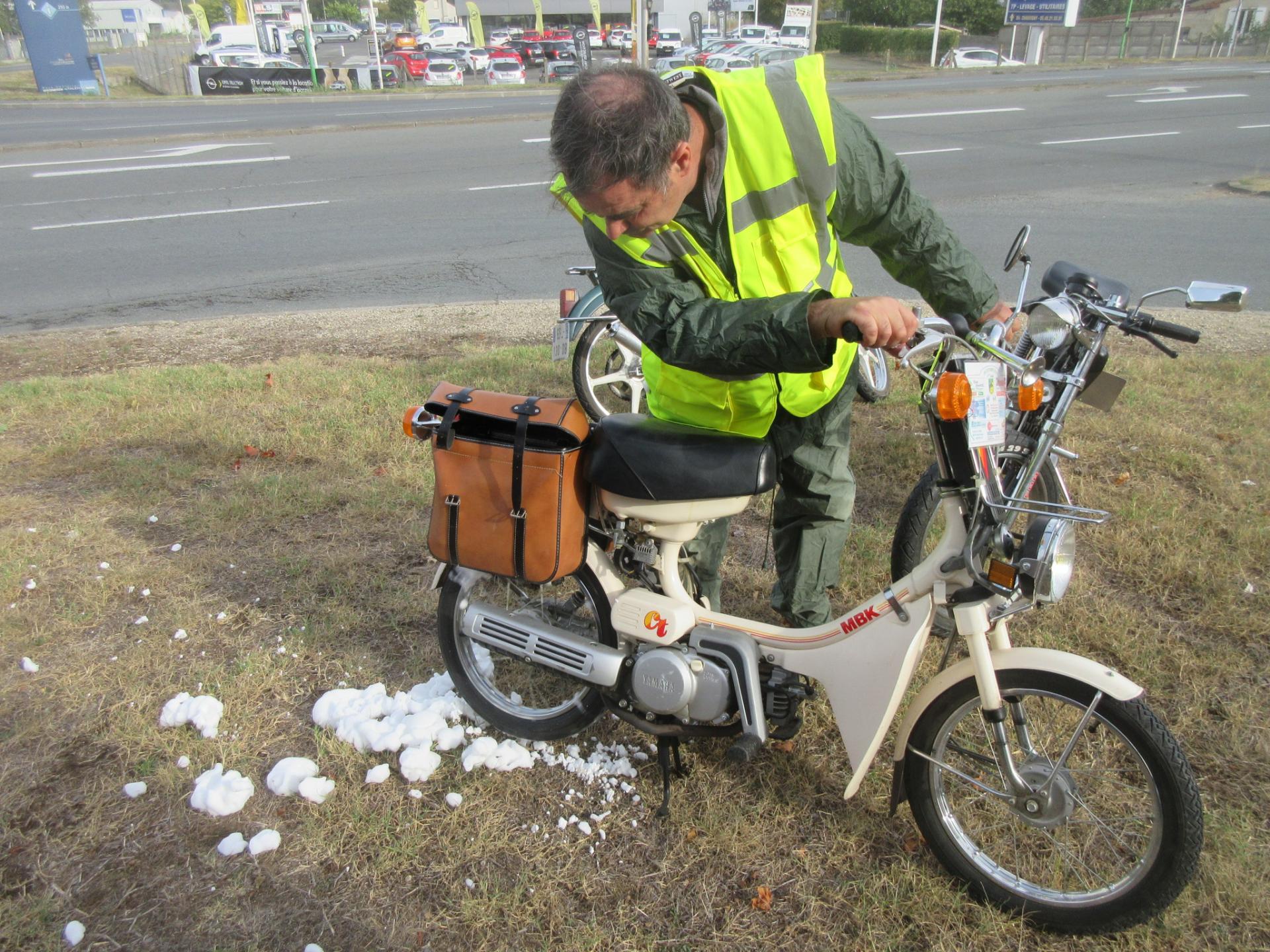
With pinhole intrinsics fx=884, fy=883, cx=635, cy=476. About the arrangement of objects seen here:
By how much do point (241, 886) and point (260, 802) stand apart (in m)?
0.30

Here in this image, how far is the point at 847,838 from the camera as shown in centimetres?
234

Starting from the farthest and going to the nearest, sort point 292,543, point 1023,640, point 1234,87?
point 1234,87, point 292,543, point 1023,640

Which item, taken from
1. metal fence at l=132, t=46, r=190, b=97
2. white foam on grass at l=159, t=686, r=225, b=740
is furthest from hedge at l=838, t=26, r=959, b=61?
white foam on grass at l=159, t=686, r=225, b=740

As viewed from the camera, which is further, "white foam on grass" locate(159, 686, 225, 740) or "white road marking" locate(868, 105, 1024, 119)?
"white road marking" locate(868, 105, 1024, 119)

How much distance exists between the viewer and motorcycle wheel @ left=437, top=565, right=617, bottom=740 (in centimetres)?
262

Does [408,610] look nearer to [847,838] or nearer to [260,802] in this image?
[260,802]

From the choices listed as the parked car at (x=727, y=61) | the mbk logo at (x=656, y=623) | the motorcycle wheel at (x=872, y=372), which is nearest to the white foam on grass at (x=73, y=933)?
the mbk logo at (x=656, y=623)

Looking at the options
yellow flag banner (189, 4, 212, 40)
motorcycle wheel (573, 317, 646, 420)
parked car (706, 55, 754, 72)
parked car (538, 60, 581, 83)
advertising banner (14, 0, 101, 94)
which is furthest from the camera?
yellow flag banner (189, 4, 212, 40)

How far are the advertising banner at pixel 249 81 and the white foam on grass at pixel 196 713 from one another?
2709 centimetres

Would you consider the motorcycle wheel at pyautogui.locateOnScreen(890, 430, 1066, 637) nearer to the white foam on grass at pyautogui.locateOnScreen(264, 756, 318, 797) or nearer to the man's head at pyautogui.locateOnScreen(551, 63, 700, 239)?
the man's head at pyautogui.locateOnScreen(551, 63, 700, 239)

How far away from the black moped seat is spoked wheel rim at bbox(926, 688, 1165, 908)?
747 millimetres

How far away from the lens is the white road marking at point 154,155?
1312cm

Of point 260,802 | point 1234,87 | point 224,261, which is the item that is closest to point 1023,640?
point 260,802

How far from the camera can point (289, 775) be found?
2.55 metres
